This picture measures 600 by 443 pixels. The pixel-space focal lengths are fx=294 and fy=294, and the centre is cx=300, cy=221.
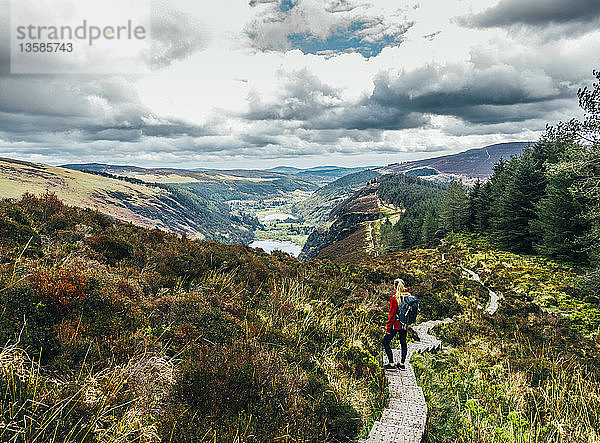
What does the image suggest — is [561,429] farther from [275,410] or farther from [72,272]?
[72,272]

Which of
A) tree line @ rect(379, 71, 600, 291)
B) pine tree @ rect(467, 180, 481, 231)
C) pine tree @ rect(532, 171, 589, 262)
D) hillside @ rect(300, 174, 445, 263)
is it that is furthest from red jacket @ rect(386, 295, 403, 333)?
pine tree @ rect(467, 180, 481, 231)

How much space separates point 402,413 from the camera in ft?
17.1

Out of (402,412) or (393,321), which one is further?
(393,321)

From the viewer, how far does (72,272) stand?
5277 millimetres

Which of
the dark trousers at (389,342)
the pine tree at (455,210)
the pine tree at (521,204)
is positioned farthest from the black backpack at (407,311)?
the pine tree at (455,210)

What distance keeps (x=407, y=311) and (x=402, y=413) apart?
2790 mm

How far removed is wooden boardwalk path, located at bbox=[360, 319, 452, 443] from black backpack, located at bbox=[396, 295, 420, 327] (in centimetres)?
120

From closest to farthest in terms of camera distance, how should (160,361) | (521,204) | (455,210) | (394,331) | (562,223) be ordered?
(160,361)
(394,331)
(562,223)
(521,204)
(455,210)

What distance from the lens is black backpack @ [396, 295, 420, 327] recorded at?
7.57m

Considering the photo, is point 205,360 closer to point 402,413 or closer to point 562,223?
point 402,413

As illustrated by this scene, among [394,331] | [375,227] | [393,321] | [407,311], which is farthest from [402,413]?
[375,227]

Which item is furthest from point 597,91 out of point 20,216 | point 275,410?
point 20,216

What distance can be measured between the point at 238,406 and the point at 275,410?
52cm

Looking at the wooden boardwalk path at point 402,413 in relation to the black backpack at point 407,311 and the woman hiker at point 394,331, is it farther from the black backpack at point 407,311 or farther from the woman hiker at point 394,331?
the black backpack at point 407,311
